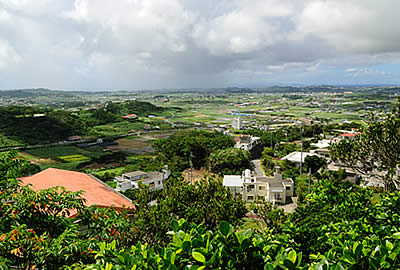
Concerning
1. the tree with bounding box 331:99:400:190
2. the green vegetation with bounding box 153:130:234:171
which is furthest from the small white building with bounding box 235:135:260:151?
the tree with bounding box 331:99:400:190

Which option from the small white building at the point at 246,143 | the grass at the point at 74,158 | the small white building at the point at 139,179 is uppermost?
the small white building at the point at 246,143

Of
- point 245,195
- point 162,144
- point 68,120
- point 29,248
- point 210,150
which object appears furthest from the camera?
point 68,120

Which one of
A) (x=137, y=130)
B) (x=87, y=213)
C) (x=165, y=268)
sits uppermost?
(x=165, y=268)

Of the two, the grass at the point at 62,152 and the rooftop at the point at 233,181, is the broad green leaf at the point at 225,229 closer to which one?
the rooftop at the point at 233,181

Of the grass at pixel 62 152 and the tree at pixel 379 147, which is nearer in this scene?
the tree at pixel 379 147

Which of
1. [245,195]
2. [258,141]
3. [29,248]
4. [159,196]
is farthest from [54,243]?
[258,141]

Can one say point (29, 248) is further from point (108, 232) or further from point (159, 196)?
point (159, 196)

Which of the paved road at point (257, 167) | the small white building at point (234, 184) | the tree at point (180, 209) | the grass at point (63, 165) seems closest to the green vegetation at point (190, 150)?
the paved road at point (257, 167)
